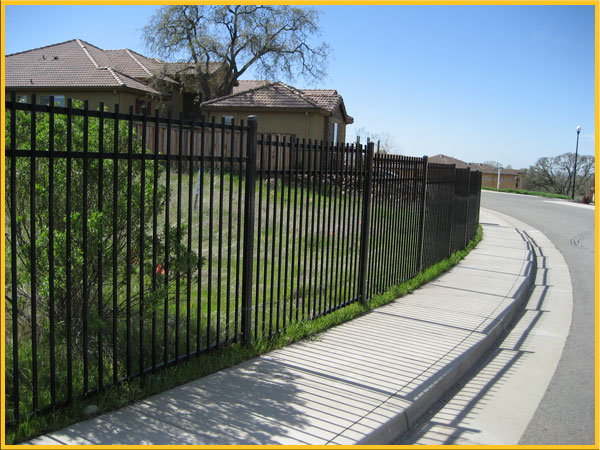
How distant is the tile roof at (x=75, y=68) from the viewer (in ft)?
97.5

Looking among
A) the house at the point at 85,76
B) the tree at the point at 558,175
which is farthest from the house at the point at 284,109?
the tree at the point at 558,175

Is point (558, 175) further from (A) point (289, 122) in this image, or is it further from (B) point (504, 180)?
(A) point (289, 122)

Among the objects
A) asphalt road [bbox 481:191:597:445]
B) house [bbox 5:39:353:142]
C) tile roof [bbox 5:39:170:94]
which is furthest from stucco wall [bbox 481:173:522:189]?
asphalt road [bbox 481:191:597:445]

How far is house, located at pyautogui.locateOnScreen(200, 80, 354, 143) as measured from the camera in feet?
96.4

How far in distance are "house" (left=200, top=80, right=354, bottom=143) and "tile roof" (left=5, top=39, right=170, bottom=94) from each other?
4.60 m

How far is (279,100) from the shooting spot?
29.8 meters

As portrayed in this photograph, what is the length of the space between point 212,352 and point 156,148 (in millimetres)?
1991

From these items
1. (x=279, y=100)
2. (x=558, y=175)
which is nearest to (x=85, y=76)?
(x=279, y=100)

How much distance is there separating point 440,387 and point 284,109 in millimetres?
25552

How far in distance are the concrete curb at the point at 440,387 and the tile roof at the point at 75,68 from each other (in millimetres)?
25777

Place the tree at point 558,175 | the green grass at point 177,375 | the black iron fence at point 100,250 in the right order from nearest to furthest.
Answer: the green grass at point 177,375, the black iron fence at point 100,250, the tree at point 558,175

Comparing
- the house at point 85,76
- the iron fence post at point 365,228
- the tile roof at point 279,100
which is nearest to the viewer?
the iron fence post at point 365,228

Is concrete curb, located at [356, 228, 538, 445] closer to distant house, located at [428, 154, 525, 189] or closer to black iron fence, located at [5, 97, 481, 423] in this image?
black iron fence, located at [5, 97, 481, 423]

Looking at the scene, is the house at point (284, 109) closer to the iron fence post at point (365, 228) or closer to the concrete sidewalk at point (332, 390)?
the iron fence post at point (365, 228)
